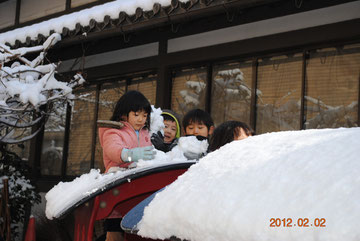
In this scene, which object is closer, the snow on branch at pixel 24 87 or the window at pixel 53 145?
the snow on branch at pixel 24 87

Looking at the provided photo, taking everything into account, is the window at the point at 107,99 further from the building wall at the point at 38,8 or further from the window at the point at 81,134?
the building wall at the point at 38,8

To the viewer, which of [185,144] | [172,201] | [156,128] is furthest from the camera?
[156,128]

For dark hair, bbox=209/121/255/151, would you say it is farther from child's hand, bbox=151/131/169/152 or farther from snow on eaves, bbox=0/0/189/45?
snow on eaves, bbox=0/0/189/45

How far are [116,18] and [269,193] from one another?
5.43 metres

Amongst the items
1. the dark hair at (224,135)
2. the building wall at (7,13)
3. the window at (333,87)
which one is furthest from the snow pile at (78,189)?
the building wall at (7,13)

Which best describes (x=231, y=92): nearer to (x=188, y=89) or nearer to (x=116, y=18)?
(x=188, y=89)

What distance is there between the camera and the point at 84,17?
653 centimetres

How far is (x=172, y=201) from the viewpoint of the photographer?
3.65 feet

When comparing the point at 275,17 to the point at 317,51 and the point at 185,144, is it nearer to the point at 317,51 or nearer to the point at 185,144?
the point at 317,51

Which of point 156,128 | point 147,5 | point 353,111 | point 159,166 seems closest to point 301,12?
point 353,111

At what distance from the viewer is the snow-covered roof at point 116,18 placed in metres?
5.17

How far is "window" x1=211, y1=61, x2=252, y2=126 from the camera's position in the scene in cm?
581

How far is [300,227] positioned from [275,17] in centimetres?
493

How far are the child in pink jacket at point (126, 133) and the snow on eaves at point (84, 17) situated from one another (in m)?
2.40
